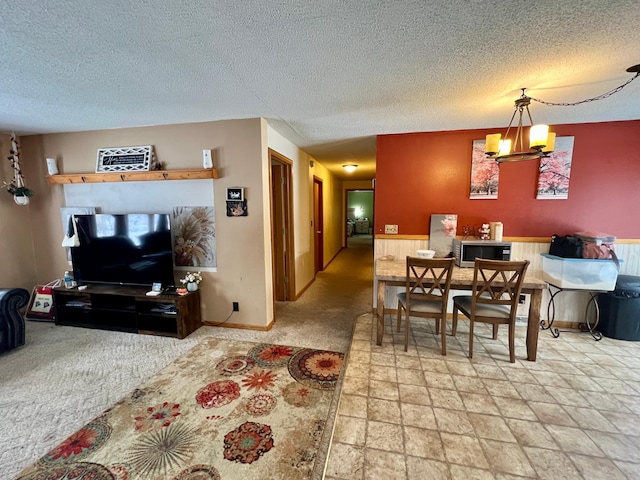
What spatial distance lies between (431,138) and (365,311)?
2448 millimetres

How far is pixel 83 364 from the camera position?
8.47 feet

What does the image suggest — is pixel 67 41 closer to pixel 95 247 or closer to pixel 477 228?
pixel 95 247

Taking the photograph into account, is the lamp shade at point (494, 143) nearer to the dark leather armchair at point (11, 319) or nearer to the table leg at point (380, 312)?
the table leg at point (380, 312)

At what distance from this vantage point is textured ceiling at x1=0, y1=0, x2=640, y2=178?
4.31 feet

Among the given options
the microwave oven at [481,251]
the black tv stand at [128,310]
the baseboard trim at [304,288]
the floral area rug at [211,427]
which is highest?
the microwave oven at [481,251]

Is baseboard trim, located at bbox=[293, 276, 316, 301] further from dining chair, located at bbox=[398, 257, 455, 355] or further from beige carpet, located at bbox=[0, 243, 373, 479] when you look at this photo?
dining chair, located at bbox=[398, 257, 455, 355]

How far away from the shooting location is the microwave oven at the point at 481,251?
3.00 meters

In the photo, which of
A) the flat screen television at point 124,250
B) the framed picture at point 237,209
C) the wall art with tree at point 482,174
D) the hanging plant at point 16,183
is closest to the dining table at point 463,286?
the wall art with tree at point 482,174

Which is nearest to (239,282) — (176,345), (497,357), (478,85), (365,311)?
(176,345)

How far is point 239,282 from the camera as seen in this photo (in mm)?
3250

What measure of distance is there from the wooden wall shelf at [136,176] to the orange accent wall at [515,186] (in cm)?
217

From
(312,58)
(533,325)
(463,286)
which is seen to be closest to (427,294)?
(463,286)

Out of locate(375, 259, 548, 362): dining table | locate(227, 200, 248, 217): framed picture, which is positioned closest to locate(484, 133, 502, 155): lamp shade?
locate(375, 259, 548, 362): dining table

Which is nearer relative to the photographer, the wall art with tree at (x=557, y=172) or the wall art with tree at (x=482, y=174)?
the wall art with tree at (x=557, y=172)
